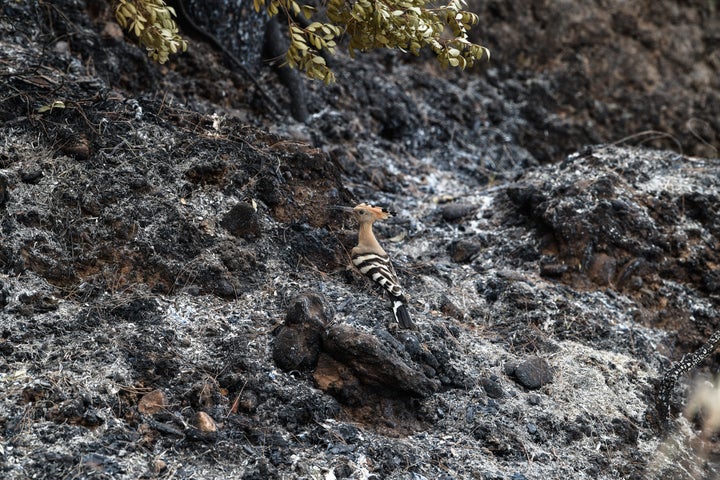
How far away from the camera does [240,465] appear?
3.85m

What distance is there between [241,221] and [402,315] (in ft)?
4.17

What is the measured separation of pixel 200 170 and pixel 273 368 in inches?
67.6

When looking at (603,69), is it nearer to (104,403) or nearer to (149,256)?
(149,256)

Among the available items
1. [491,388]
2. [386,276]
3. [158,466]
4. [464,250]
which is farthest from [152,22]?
[464,250]

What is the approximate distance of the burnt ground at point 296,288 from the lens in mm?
4070

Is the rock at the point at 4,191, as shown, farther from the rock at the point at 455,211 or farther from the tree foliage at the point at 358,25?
the rock at the point at 455,211

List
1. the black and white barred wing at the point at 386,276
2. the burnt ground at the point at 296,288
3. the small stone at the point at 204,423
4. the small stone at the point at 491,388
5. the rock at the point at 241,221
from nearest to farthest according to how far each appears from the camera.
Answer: the small stone at the point at 204,423 → the burnt ground at the point at 296,288 → the small stone at the point at 491,388 → the black and white barred wing at the point at 386,276 → the rock at the point at 241,221

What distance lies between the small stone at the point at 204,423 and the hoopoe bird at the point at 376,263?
4.92 feet

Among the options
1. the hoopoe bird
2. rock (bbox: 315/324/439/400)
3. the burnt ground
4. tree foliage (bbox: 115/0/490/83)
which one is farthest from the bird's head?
rock (bbox: 315/324/439/400)

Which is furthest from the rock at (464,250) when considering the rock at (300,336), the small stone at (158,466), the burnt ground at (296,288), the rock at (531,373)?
the small stone at (158,466)

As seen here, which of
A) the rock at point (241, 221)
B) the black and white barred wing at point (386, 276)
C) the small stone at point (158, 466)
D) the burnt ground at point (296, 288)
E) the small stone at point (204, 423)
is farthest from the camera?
the rock at point (241, 221)

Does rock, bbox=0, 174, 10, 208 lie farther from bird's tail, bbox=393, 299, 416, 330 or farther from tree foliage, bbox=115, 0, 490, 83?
bird's tail, bbox=393, 299, 416, 330

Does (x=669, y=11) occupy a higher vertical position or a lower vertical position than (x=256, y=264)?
higher

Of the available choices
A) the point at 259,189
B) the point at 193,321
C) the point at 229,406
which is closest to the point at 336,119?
the point at 259,189
